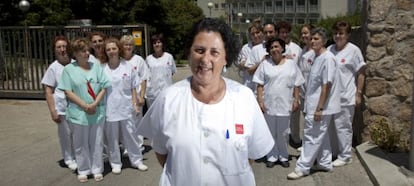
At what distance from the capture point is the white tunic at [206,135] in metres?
2.68

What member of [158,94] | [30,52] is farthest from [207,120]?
[30,52]

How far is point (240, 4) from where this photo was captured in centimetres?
9306

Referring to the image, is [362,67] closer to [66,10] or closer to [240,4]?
[66,10]

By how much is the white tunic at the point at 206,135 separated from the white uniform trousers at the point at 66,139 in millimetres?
3975

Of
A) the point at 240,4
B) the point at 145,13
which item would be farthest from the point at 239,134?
the point at 240,4

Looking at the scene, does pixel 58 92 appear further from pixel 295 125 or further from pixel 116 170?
pixel 295 125

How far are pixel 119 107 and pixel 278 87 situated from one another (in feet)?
7.06

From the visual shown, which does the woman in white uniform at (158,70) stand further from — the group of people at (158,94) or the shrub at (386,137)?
the shrub at (386,137)

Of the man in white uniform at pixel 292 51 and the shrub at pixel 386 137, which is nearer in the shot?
the shrub at pixel 386 137

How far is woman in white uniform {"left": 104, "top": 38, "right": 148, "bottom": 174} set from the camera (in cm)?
629

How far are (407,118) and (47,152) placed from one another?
5533mm

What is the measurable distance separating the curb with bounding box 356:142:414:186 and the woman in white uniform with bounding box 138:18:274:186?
3125 mm

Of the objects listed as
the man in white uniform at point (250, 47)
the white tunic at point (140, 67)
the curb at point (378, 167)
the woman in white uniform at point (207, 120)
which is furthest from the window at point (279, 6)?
the woman in white uniform at point (207, 120)

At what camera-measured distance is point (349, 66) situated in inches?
253
